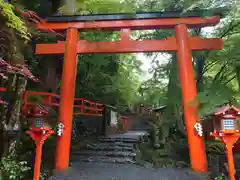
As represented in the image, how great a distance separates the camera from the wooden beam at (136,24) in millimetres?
6621

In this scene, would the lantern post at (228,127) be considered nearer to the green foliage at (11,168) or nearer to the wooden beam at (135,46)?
the wooden beam at (135,46)

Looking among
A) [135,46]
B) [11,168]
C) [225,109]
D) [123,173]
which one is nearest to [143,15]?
[135,46]

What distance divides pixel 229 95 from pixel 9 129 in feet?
20.9

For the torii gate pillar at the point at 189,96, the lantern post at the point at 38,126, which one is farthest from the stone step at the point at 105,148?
the lantern post at the point at 38,126

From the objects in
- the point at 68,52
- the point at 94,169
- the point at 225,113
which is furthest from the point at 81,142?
the point at 225,113

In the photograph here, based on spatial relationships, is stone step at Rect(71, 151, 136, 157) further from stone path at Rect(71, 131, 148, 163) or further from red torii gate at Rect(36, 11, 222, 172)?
red torii gate at Rect(36, 11, 222, 172)

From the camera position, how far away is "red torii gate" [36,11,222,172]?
6227mm

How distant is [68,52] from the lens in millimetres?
6832

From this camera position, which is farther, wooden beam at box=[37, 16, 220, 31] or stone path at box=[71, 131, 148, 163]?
stone path at box=[71, 131, 148, 163]

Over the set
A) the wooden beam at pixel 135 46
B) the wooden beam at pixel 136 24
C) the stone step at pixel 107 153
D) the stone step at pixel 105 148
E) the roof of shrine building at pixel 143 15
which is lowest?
the stone step at pixel 107 153

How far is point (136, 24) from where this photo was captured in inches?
270

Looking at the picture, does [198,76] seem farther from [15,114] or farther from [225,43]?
[15,114]

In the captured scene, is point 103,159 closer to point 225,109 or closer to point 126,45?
point 126,45

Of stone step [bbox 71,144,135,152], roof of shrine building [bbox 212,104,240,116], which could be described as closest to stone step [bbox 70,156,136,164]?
stone step [bbox 71,144,135,152]
